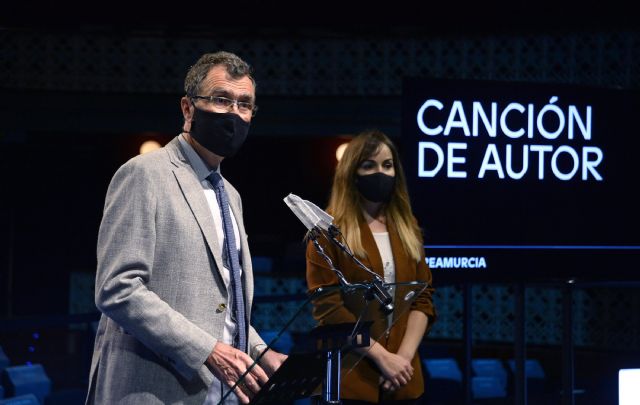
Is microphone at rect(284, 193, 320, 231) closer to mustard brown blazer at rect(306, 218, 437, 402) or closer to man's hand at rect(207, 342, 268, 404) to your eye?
man's hand at rect(207, 342, 268, 404)

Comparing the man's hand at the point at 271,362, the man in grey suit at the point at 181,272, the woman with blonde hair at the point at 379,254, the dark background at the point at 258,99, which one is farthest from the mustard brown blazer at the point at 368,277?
the dark background at the point at 258,99

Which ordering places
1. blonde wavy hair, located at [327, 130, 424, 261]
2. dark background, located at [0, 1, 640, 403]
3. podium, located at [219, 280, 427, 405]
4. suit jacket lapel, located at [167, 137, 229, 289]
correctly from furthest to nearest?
1. dark background, located at [0, 1, 640, 403]
2. blonde wavy hair, located at [327, 130, 424, 261]
3. suit jacket lapel, located at [167, 137, 229, 289]
4. podium, located at [219, 280, 427, 405]

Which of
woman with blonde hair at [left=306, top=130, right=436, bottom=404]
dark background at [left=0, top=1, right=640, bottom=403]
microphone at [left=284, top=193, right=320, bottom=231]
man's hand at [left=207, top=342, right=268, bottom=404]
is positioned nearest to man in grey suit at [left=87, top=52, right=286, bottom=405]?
man's hand at [left=207, top=342, right=268, bottom=404]

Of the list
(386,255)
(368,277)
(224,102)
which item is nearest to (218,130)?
(224,102)

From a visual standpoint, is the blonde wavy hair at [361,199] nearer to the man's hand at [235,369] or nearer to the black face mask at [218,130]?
the black face mask at [218,130]

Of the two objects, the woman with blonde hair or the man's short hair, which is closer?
the man's short hair

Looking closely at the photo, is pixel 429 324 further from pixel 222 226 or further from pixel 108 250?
pixel 108 250

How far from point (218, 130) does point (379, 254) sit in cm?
112

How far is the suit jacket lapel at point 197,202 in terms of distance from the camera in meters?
2.01

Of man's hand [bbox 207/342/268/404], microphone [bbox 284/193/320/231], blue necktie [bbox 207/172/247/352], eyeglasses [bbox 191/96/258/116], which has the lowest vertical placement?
man's hand [bbox 207/342/268/404]

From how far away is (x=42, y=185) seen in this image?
495 inches

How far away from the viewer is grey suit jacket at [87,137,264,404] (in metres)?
1.88

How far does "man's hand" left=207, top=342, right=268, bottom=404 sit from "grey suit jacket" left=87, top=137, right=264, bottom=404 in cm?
2

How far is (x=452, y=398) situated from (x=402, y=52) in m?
6.22
